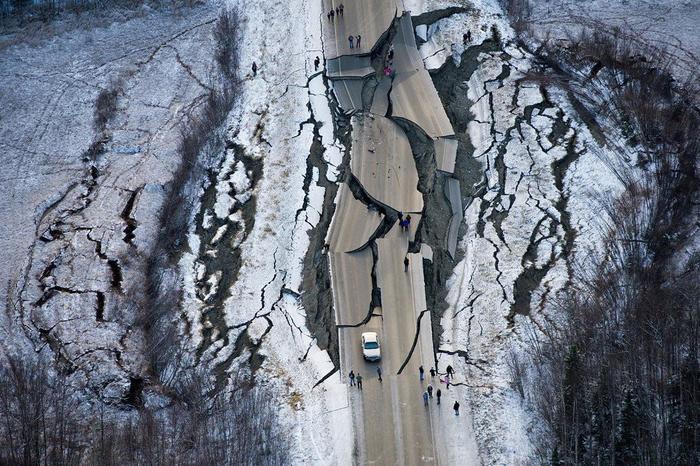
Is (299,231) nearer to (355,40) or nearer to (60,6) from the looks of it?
(355,40)

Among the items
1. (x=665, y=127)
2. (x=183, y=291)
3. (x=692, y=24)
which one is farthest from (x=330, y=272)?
(x=692, y=24)

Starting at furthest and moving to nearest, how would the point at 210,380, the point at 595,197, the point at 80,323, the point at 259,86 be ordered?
the point at 259,86, the point at 595,197, the point at 80,323, the point at 210,380

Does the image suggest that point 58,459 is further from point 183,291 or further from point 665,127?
point 665,127

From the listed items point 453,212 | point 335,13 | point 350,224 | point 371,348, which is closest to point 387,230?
point 350,224

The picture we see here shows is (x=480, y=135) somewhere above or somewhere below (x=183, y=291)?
above

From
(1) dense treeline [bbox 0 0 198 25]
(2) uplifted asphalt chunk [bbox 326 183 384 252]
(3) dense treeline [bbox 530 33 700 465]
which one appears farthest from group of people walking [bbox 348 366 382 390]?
(1) dense treeline [bbox 0 0 198 25]

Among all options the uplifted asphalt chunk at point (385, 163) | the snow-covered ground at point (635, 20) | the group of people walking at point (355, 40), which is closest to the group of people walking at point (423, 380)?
the uplifted asphalt chunk at point (385, 163)

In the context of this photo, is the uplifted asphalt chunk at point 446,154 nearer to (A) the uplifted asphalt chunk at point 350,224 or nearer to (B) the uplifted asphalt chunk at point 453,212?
(B) the uplifted asphalt chunk at point 453,212

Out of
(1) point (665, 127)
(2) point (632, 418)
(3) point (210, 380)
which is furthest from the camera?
(1) point (665, 127)
